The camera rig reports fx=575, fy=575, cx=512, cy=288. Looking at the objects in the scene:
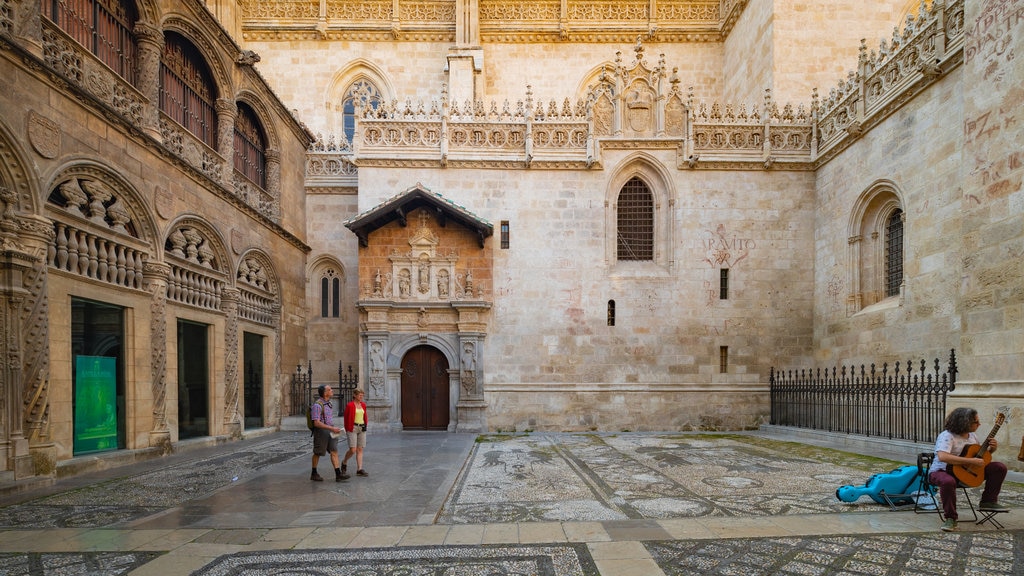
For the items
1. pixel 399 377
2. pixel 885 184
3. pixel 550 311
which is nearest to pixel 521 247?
pixel 550 311

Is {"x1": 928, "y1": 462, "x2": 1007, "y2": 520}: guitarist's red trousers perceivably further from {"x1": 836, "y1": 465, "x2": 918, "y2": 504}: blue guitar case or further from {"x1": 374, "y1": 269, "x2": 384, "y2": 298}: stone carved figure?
{"x1": 374, "y1": 269, "x2": 384, "y2": 298}: stone carved figure

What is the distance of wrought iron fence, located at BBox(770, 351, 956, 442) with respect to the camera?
11.8 m

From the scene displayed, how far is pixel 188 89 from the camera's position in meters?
14.7

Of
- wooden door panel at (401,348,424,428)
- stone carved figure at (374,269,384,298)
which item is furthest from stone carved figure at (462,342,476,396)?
stone carved figure at (374,269,384,298)

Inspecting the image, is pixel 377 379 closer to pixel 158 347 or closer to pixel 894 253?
pixel 158 347

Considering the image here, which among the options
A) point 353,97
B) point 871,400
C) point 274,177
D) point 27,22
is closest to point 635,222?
point 871,400

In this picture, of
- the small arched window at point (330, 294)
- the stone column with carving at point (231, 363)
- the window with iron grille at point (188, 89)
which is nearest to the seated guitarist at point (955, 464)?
the stone column with carving at point (231, 363)

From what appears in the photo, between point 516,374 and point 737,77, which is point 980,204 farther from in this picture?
point 737,77

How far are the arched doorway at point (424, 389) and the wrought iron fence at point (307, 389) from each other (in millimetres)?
2140

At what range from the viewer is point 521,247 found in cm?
1855

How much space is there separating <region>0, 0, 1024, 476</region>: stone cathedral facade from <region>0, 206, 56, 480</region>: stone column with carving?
0.16 feet

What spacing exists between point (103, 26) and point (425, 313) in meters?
10.5

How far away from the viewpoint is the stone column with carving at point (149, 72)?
12406mm

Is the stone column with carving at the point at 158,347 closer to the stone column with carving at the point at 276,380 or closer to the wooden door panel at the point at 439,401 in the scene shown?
the stone column with carving at the point at 276,380
